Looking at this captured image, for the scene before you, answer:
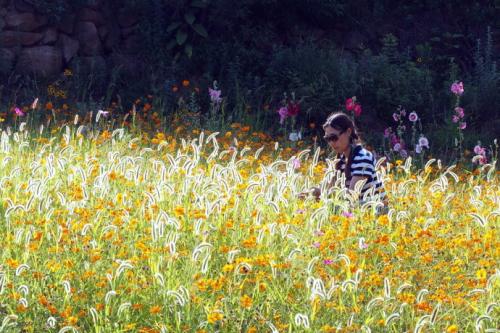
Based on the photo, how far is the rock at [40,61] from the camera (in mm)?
10555

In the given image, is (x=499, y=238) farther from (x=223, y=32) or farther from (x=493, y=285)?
(x=223, y=32)

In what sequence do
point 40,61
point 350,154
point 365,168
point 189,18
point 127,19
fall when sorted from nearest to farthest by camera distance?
point 365,168
point 350,154
point 40,61
point 189,18
point 127,19

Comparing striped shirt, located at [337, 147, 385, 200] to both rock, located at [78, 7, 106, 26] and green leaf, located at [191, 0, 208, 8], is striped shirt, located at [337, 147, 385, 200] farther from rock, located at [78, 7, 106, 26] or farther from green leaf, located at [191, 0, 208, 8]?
rock, located at [78, 7, 106, 26]

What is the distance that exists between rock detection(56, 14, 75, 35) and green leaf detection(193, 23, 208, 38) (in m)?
1.51

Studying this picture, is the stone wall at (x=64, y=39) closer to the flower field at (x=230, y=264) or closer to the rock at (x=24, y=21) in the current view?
the rock at (x=24, y=21)

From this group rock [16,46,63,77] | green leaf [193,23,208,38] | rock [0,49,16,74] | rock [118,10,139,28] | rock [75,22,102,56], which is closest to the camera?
rock [0,49,16,74]

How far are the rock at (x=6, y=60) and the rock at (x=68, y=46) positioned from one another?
598 millimetres

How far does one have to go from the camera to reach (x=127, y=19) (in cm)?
1121

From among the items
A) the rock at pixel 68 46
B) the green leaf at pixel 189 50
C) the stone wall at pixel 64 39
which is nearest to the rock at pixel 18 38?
the stone wall at pixel 64 39

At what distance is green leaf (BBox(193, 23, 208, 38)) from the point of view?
425 inches

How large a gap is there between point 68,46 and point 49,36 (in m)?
0.25

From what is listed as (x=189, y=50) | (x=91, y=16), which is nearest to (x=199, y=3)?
(x=189, y=50)

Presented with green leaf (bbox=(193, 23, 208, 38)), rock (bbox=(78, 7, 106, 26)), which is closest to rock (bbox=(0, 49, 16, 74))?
rock (bbox=(78, 7, 106, 26))

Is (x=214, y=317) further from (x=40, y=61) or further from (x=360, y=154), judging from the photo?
(x=40, y=61)
